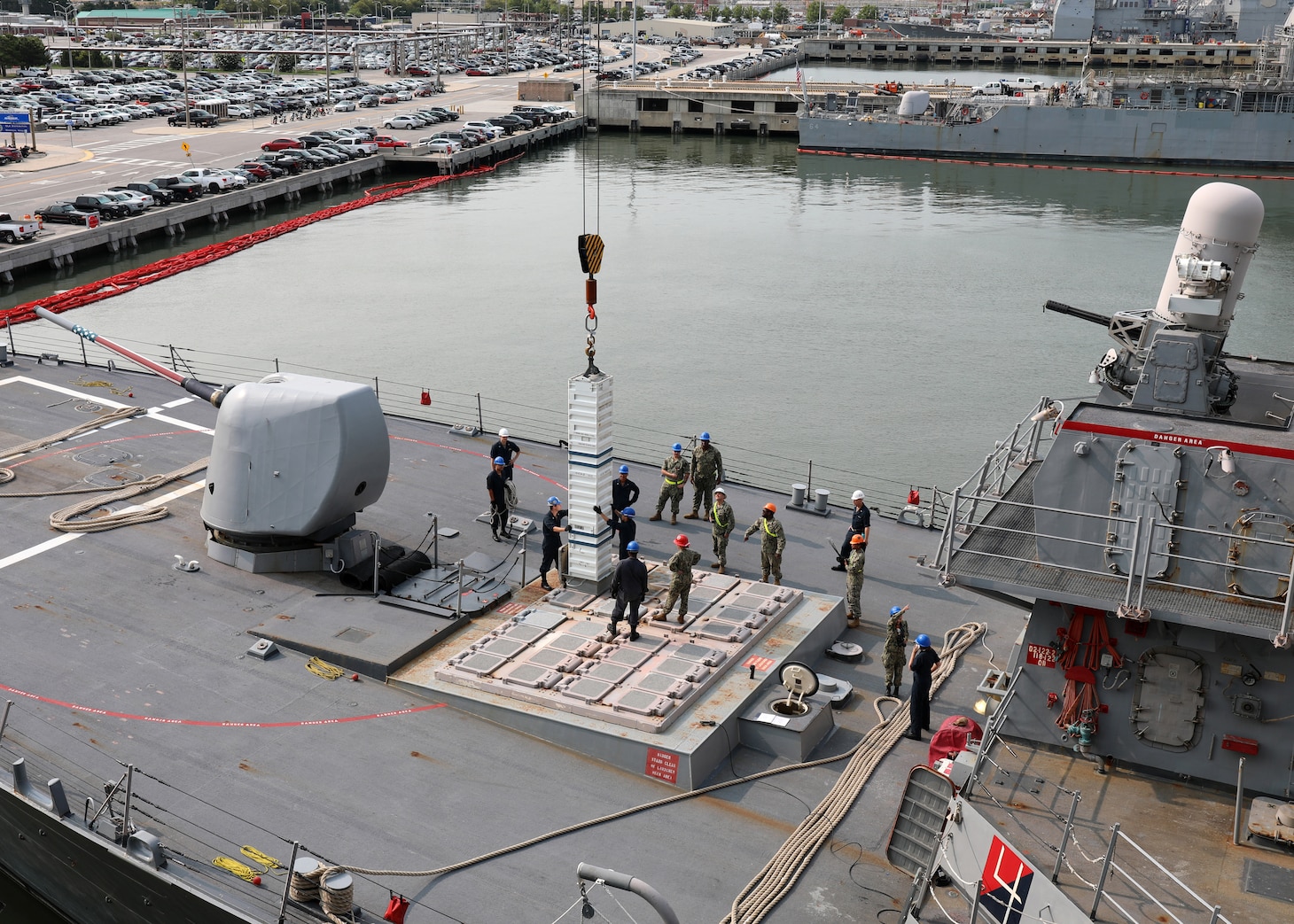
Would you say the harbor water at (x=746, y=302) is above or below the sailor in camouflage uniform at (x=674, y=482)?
below

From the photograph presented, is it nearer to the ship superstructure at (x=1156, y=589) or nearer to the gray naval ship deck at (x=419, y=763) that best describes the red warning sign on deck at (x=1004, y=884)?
the gray naval ship deck at (x=419, y=763)

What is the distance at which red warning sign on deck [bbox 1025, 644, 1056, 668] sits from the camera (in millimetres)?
9906

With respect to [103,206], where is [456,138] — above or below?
above

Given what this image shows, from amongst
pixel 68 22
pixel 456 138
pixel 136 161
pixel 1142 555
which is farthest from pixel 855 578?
pixel 68 22

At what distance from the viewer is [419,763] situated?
462 inches

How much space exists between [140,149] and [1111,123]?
197 ft

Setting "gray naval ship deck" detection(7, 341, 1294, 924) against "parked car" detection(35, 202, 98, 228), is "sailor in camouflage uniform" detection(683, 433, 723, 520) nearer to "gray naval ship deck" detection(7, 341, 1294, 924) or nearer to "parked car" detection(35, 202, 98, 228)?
"gray naval ship deck" detection(7, 341, 1294, 924)

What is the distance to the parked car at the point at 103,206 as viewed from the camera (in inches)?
2019

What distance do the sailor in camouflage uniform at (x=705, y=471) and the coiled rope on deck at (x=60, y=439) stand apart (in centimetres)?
884

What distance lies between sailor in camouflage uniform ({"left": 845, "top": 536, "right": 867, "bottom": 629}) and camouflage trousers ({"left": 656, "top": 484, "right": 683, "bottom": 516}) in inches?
132

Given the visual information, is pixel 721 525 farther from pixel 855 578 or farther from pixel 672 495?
pixel 855 578

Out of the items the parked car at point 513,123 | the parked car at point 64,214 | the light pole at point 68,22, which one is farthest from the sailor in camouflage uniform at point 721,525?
the light pole at point 68,22

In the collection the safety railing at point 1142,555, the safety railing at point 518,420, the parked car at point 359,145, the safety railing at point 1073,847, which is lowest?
the safety railing at point 518,420

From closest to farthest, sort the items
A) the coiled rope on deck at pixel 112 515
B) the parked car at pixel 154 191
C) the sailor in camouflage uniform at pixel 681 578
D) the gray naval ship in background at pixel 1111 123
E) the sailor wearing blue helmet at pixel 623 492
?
the sailor in camouflage uniform at pixel 681 578 → the sailor wearing blue helmet at pixel 623 492 → the coiled rope on deck at pixel 112 515 → the parked car at pixel 154 191 → the gray naval ship in background at pixel 1111 123
